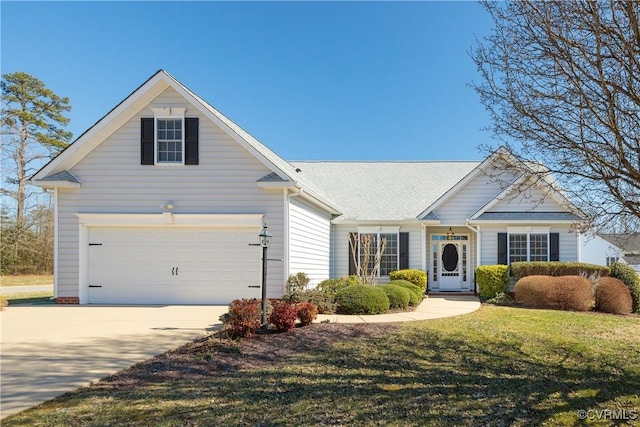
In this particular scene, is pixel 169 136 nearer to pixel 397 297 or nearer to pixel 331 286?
pixel 331 286

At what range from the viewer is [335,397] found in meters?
5.39

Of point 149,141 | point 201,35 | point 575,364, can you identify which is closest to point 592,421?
point 575,364

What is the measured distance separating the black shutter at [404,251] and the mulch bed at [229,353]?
870cm

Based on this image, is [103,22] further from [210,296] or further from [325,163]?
[325,163]

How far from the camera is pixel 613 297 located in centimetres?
1404

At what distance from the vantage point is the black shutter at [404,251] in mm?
18438

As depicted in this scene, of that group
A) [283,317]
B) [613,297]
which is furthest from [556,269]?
[283,317]

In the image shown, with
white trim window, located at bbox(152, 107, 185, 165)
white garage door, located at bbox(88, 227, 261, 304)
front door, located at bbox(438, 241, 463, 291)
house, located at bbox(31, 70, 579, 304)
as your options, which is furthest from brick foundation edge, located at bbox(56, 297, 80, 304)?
front door, located at bbox(438, 241, 463, 291)

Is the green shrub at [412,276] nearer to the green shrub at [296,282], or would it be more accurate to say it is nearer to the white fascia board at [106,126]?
the green shrub at [296,282]

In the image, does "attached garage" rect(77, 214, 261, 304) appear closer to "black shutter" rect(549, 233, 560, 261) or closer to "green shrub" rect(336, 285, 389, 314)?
"green shrub" rect(336, 285, 389, 314)

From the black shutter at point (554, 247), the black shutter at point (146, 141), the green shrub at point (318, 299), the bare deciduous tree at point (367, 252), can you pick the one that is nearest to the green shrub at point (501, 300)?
the black shutter at point (554, 247)

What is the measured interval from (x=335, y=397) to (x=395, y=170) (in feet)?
63.9

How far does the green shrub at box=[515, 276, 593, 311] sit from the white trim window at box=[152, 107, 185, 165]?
1188 centimetres

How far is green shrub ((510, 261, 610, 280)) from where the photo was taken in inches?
606
